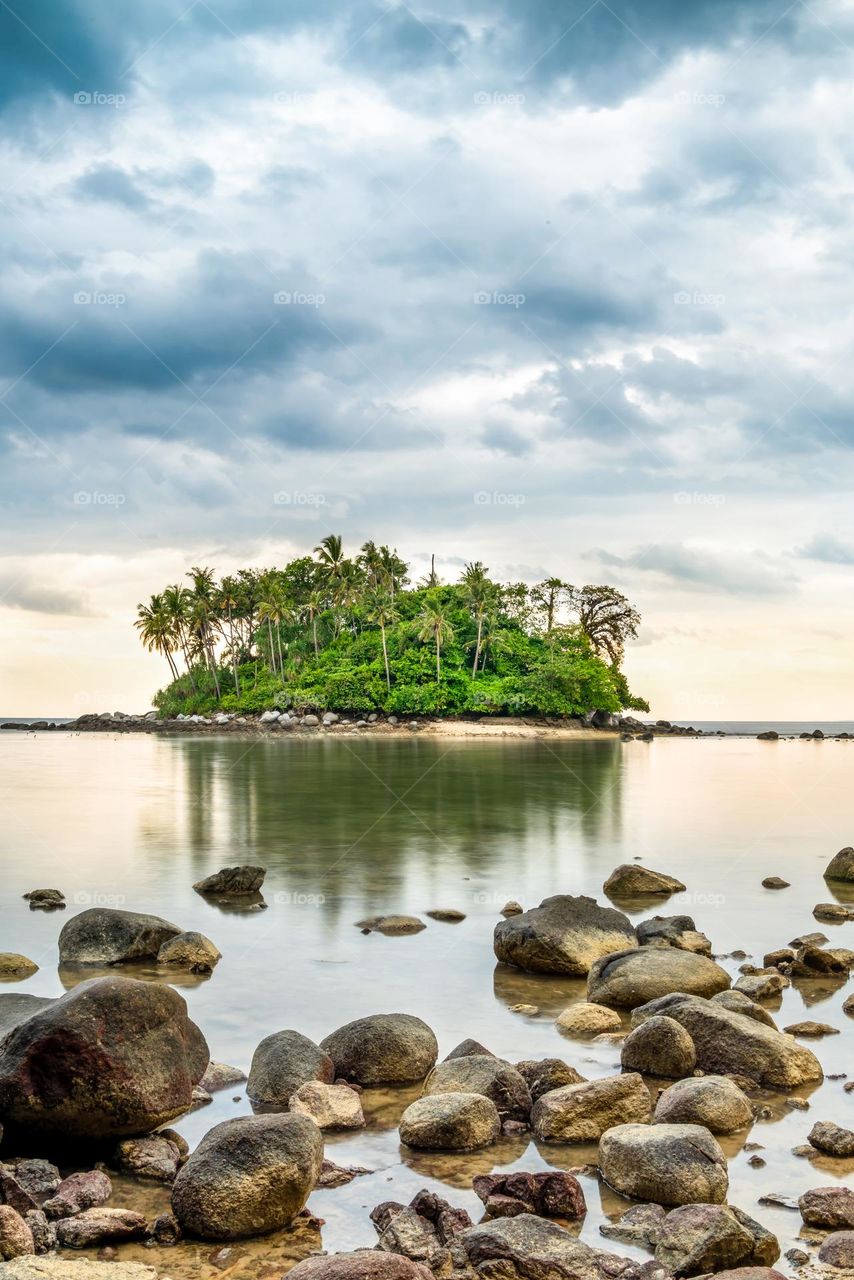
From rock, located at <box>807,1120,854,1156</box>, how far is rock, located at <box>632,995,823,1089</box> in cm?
129

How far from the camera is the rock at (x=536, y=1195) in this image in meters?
6.50

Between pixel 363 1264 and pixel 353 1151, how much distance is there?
227 cm

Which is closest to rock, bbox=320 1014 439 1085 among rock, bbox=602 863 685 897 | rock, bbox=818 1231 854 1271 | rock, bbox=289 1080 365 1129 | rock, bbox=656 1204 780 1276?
rock, bbox=289 1080 365 1129

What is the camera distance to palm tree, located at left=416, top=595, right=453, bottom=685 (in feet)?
302

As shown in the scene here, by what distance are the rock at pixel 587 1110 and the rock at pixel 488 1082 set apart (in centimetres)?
23

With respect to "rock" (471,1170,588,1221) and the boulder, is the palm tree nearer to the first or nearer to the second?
the boulder

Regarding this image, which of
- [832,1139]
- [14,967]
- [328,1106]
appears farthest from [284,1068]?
[14,967]

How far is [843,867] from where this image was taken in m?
19.9

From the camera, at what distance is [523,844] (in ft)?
79.8

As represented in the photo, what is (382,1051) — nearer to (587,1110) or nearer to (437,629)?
(587,1110)

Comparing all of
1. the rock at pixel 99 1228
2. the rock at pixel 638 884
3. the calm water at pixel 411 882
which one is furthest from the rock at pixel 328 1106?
the rock at pixel 638 884

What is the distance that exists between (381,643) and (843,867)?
81429 mm

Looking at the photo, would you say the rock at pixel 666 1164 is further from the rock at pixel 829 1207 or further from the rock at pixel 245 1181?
the rock at pixel 245 1181

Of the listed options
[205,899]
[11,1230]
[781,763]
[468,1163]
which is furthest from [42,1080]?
[781,763]
